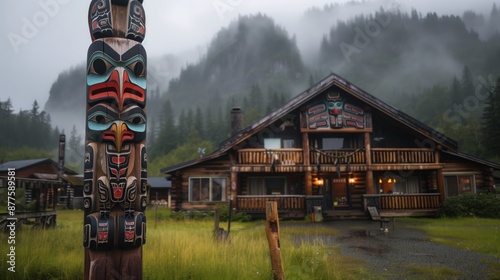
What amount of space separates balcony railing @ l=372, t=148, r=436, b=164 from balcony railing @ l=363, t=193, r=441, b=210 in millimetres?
1989

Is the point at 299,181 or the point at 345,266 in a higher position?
the point at 299,181

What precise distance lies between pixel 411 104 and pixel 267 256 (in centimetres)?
10257

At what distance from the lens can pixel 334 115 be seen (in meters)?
21.2

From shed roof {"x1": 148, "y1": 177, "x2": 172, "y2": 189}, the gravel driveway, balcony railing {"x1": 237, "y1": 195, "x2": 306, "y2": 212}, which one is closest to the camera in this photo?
the gravel driveway

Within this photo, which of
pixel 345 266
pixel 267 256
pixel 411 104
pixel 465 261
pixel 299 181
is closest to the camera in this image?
pixel 267 256

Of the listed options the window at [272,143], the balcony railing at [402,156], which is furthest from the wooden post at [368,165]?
the window at [272,143]

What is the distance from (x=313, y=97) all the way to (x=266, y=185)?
20.1ft

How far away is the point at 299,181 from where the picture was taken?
73.9ft

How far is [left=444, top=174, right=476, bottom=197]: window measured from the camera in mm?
22781

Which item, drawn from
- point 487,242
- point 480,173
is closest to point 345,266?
point 487,242

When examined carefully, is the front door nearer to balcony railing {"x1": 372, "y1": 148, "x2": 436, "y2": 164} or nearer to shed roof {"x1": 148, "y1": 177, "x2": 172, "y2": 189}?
balcony railing {"x1": 372, "y1": 148, "x2": 436, "y2": 164}

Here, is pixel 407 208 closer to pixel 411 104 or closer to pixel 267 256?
pixel 267 256

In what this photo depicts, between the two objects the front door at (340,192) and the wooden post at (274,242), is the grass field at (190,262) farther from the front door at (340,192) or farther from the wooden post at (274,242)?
the front door at (340,192)

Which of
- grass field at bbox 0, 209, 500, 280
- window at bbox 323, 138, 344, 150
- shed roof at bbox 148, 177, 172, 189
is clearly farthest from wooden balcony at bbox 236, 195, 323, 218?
shed roof at bbox 148, 177, 172, 189
